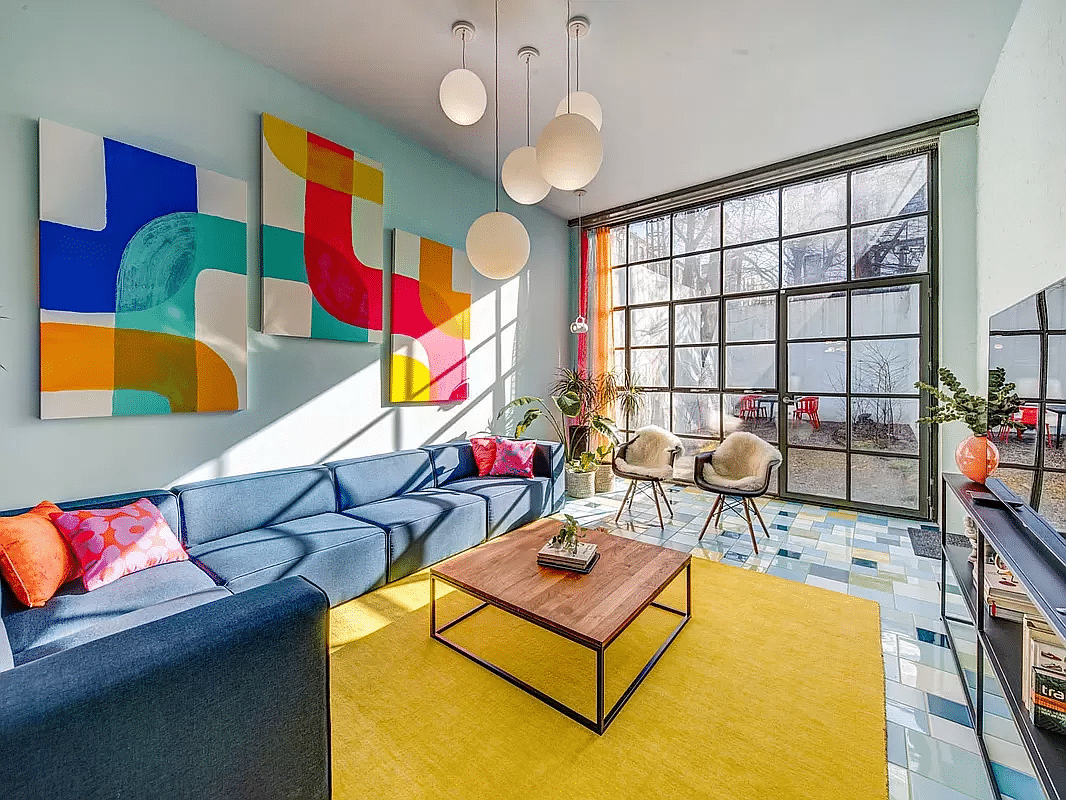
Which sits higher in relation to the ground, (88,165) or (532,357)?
(88,165)

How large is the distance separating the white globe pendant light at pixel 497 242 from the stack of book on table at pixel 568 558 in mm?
1397

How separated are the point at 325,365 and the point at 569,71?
255cm

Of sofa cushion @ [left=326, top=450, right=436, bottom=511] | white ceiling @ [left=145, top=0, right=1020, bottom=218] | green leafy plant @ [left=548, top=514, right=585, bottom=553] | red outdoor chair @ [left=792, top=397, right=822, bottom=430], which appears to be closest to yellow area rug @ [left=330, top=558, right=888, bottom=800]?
green leafy plant @ [left=548, top=514, right=585, bottom=553]

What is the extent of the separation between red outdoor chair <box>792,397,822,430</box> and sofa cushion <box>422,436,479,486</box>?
114 inches

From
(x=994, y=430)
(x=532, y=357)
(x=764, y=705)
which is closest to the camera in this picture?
(x=764, y=705)

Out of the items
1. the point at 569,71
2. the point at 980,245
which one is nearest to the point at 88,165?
the point at 569,71

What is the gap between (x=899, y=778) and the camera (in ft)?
5.10

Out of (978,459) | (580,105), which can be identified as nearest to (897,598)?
(978,459)

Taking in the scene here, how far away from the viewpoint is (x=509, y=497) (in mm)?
3766

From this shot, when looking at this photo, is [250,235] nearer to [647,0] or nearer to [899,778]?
[647,0]

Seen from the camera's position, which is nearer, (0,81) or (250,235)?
(0,81)

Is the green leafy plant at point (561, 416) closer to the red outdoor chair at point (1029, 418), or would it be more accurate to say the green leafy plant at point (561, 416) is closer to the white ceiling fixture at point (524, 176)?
the white ceiling fixture at point (524, 176)

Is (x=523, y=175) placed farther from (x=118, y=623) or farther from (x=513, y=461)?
(x=118, y=623)

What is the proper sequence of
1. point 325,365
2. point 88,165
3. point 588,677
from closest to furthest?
point 588,677 < point 88,165 < point 325,365
